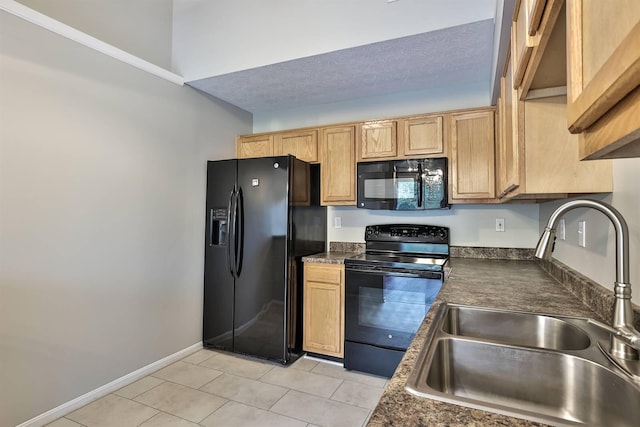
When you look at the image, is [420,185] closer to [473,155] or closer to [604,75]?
[473,155]

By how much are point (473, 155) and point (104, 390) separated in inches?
129

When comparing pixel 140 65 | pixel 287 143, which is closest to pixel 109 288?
pixel 140 65

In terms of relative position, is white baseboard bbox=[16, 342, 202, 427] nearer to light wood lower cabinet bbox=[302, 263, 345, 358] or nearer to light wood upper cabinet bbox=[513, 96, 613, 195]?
light wood lower cabinet bbox=[302, 263, 345, 358]

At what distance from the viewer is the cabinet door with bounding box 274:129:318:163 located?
315cm

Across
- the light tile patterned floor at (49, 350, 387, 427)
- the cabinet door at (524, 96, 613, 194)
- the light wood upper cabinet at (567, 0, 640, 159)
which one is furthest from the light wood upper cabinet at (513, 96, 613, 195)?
the light tile patterned floor at (49, 350, 387, 427)

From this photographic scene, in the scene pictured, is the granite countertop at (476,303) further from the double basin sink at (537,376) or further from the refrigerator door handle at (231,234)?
the refrigerator door handle at (231,234)

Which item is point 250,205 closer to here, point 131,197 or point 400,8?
point 131,197

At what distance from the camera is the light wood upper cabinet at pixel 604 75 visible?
0.36 metres

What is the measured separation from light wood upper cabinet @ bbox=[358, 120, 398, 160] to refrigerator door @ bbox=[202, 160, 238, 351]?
1.19 metres

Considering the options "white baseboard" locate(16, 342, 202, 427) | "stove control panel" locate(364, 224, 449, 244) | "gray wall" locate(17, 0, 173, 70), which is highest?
"gray wall" locate(17, 0, 173, 70)

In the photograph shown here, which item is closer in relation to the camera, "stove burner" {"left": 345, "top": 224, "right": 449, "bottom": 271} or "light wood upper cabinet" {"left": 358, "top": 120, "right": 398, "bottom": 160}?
"stove burner" {"left": 345, "top": 224, "right": 449, "bottom": 271}

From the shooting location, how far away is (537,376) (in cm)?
87

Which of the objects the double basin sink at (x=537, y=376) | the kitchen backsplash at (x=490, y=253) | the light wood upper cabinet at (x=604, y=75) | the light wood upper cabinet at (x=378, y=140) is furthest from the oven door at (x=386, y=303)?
the light wood upper cabinet at (x=604, y=75)

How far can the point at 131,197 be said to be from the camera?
8.07 ft
